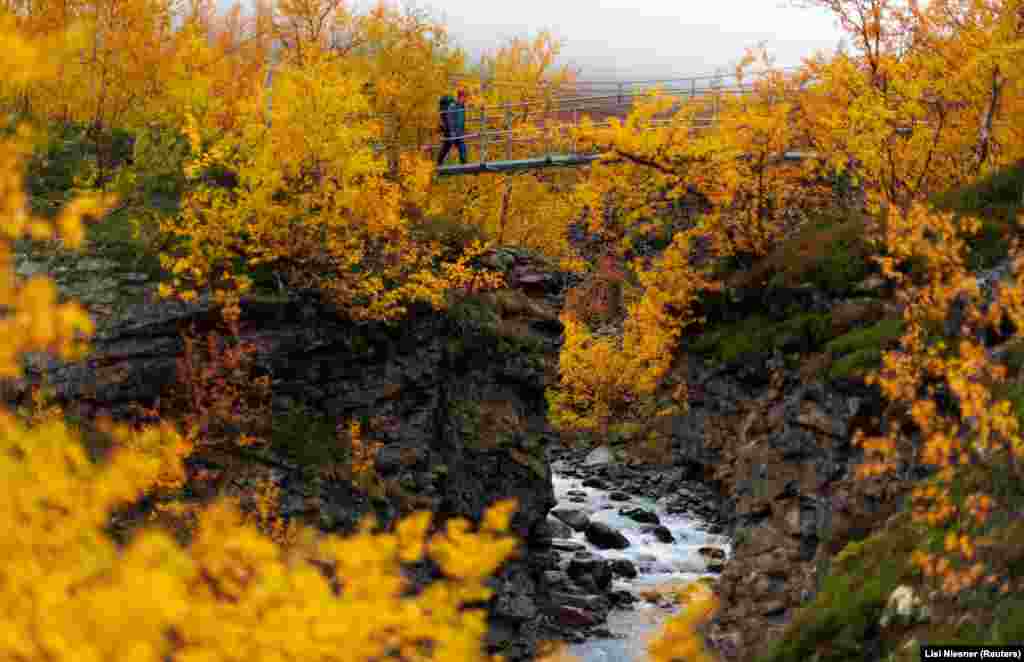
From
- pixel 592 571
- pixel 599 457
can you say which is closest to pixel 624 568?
pixel 592 571

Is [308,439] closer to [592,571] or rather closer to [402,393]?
[402,393]

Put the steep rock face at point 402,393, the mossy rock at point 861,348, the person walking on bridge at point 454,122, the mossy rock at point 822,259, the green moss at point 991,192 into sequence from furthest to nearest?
the person walking on bridge at point 454,122
the steep rock face at point 402,393
the mossy rock at point 822,259
the green moss at point 991,192
the mossy rock at point 861,348

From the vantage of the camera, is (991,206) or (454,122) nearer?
(991,206)

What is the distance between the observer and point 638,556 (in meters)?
30.0

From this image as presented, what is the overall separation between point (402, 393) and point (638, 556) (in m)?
10.8

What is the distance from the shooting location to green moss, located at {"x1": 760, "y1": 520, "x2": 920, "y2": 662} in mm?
9891

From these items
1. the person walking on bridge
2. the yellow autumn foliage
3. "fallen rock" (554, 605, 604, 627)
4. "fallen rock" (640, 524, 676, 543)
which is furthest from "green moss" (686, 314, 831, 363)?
the yellow autumn foliage

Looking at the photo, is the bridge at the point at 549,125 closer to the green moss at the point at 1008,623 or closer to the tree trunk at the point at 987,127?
the tree trunk at the point at 987,127

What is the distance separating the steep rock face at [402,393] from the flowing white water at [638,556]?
213cm

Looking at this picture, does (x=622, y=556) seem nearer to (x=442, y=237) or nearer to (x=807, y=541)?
(x=442, y=237)

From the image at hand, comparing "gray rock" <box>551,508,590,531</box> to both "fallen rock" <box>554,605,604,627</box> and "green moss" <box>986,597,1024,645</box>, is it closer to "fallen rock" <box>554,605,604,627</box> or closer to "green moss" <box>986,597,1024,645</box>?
"fallen rock" <box>554,605,604,627</box>

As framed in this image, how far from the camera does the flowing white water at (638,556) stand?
79.6ft

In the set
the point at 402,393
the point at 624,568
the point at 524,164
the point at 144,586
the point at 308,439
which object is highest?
the point at 524,164

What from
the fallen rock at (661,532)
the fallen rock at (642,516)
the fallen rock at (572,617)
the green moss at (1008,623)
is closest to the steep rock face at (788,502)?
the green moss at (1008,623)
